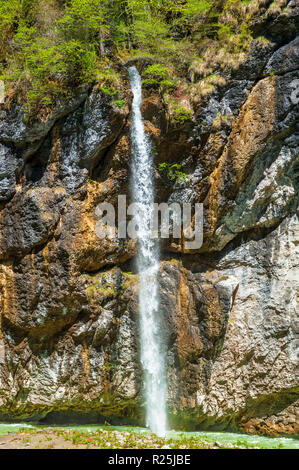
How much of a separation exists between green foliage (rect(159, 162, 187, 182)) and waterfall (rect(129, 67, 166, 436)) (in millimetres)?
317

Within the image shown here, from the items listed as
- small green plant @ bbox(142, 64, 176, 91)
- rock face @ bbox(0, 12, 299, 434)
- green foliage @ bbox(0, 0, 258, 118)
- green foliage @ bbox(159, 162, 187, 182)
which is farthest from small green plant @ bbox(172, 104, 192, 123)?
green foliage @ bbox(159, 162, 187, 182)

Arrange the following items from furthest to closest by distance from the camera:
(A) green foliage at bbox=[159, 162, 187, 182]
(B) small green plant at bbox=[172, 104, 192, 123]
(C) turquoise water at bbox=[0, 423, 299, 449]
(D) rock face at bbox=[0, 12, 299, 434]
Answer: (A) green foliage at bbox=[159, 162, 187, 182]
(B) small green plant at bbox=[172, 104, 192, 123]
(D) rock face at bbox=[0, 12, 299, 434]
(C) turquoise water at bbox=[0, 423, 299, 449]

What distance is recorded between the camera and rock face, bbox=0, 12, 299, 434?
8609 millimetres

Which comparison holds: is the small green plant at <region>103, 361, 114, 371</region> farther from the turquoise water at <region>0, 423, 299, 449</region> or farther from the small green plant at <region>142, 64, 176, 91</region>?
the small green plant at <region>142, 64, 176, 91</region>

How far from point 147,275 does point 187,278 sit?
104cm

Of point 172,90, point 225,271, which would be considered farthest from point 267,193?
point 172,90

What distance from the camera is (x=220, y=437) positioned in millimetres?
8305

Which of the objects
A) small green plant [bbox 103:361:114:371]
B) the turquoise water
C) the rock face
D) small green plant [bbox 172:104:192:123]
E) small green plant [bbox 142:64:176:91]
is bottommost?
the turquoise water

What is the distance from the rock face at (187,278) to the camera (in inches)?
339

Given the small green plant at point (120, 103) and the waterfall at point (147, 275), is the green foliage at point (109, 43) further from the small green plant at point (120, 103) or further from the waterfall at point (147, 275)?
the waterfall at point (147, 275)

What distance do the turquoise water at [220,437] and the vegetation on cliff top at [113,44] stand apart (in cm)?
741

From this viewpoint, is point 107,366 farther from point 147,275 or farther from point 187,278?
point 187,278

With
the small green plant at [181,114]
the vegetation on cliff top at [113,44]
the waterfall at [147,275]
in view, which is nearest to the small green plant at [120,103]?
the vegetation on cliff top at [113,44]

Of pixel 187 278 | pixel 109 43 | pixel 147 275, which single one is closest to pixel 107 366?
pixel 147 275
